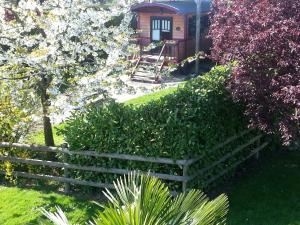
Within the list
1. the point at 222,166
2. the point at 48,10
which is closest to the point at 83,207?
the point at 222,166

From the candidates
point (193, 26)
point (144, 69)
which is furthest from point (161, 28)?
point (144, 69)

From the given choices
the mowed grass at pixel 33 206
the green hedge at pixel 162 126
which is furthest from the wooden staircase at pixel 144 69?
the mowed grass at pixel 33 206

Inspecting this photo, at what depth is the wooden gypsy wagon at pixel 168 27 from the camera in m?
21.4

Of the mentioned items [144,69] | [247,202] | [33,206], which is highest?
[144,69]

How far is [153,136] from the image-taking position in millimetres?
7203

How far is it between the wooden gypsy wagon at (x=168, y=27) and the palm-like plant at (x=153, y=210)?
57.8 feet

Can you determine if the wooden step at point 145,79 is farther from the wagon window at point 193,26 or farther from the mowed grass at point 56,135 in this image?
the wagon window at point 193,26

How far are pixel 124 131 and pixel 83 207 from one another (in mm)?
1411

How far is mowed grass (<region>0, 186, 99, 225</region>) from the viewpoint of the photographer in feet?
23.1

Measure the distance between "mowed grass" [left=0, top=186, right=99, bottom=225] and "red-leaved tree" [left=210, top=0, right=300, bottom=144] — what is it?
10.1 feet

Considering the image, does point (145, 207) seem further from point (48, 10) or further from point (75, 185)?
point (48, 10)

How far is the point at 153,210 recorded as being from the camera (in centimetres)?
286

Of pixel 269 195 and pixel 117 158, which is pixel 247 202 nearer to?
pixel 269 195

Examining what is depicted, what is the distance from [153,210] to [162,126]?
13.7 feet
